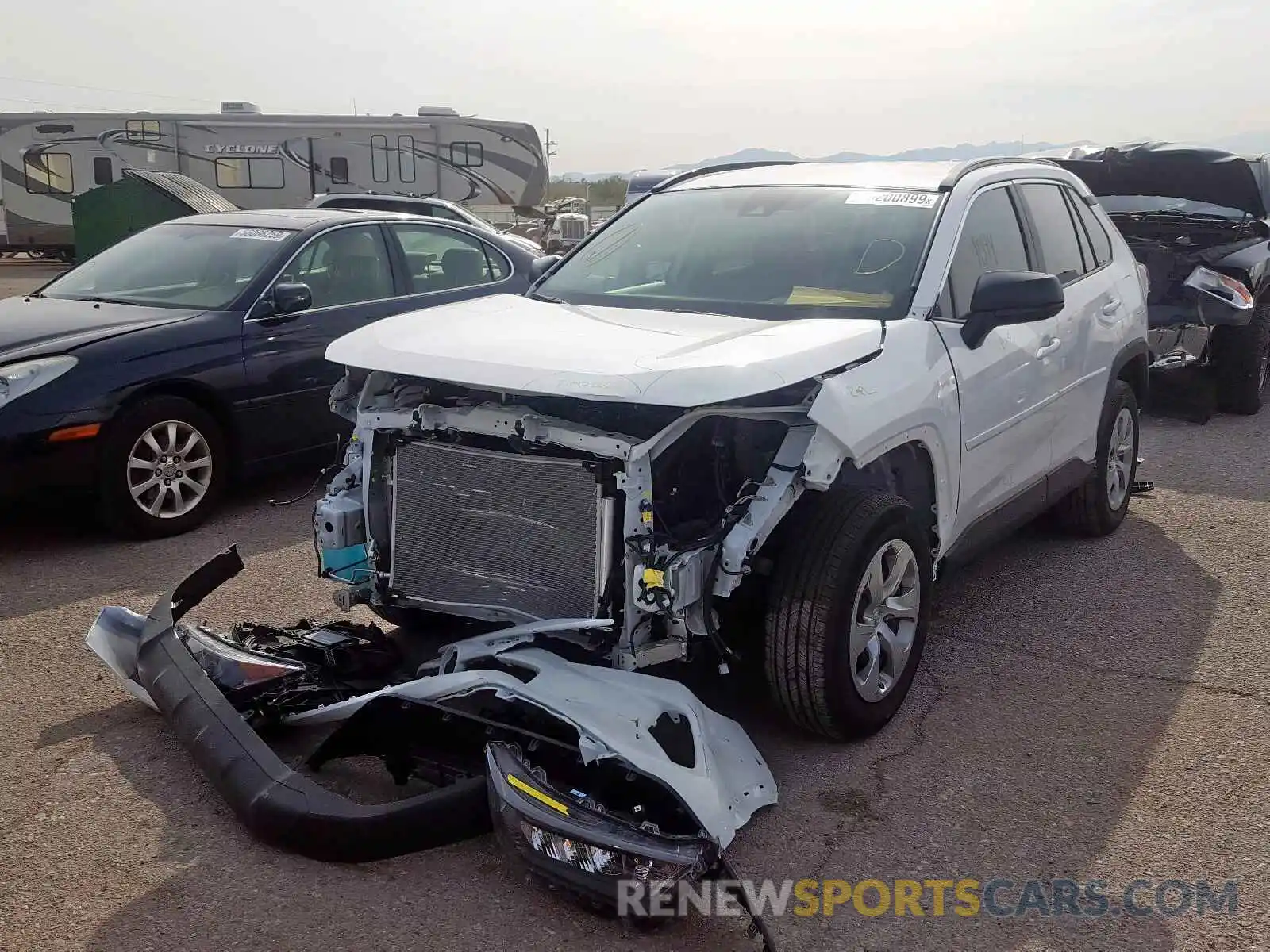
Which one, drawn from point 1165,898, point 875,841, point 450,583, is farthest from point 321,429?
point 1165,898

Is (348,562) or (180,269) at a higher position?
(180,269)

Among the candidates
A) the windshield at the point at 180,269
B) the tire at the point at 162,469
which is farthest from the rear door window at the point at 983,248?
the windshield at the point at 180,269

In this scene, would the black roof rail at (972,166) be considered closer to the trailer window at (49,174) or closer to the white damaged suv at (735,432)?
the white damaged suv at (735,432)

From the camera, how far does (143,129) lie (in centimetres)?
2342

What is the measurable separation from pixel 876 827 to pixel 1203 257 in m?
7.36

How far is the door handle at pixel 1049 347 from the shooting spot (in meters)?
4.69

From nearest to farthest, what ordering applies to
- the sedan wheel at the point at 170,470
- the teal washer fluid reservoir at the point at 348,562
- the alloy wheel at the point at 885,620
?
the alloy wheel at the point at 885,620 < the teal washer fluid reservoir at the point at 348,562 < the sedan wheel at the point at 170,470

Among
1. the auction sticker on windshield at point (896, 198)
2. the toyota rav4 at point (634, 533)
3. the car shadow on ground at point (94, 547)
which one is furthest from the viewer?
the car shadow on ground at point (94, 547)

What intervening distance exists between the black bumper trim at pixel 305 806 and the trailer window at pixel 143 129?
75.4 feet

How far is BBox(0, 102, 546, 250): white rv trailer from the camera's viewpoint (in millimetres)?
23406

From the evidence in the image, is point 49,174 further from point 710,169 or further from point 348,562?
point 348,562

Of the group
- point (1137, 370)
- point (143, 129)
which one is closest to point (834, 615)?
point (1137, 370)

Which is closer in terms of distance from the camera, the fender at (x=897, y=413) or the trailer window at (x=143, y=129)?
the fender at (x=897, y=413)

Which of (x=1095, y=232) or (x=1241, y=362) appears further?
(x=1241, y=362)
